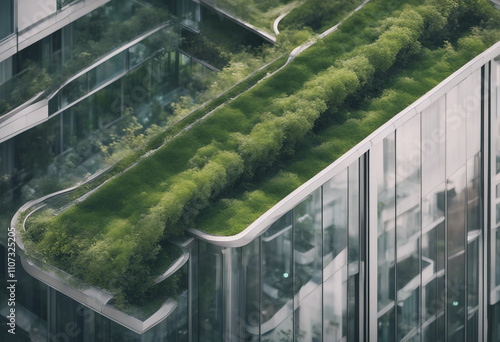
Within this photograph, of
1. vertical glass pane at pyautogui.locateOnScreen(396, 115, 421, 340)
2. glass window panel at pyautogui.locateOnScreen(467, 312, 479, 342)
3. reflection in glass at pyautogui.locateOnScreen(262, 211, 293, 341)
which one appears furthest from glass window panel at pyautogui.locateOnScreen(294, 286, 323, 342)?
glass window panel at pyautogui.locateOnScreen(467, 312, 479, 342)

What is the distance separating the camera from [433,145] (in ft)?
86.2

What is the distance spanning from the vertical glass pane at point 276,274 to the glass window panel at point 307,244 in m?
0.27

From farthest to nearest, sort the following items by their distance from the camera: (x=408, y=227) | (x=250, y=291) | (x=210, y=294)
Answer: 1. (x=408, y=227)
2. (x=250, y=291)
3. (x=210, y=294)

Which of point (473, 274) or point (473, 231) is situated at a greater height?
point (473, 231)

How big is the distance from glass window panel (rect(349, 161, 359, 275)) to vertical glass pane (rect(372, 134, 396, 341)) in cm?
67

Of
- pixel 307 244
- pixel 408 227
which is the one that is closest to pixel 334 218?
pixel 307 244

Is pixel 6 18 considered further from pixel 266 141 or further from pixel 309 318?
pixel 309 318

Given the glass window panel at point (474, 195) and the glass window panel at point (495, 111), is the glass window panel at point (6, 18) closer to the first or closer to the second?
the glass window panel at point (474, 195)

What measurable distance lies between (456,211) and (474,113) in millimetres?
3226

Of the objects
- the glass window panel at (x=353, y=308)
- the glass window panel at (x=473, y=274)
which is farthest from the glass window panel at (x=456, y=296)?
the glass window panel at (x=353, y=308)

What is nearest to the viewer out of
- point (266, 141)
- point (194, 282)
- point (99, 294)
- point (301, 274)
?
point (99, 294)

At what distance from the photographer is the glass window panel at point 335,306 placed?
24547 millimetres

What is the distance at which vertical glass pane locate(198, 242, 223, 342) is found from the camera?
21.8 m

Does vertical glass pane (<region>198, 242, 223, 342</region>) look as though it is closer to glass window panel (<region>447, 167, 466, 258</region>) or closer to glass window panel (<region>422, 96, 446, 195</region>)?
glass window panel (<region>422, 96, 446, 195</region>)
